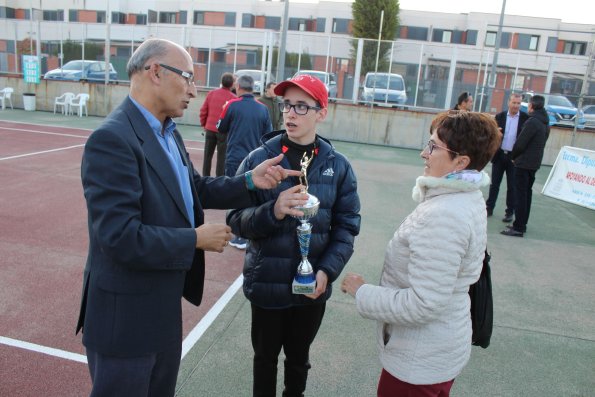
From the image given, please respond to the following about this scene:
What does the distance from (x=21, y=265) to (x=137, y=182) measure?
147 inches

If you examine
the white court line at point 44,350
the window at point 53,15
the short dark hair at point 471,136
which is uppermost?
the window at point 53,15

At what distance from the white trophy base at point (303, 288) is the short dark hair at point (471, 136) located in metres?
0.87

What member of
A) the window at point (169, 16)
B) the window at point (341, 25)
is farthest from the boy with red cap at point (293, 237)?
the window at point (169, 16)

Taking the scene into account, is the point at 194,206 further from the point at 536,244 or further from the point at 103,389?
the point at 536,244

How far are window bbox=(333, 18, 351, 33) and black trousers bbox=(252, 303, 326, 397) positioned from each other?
4673 centimetres

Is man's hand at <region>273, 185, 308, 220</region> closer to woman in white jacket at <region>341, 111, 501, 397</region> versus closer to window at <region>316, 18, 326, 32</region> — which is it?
woman in white jacket at <region>341, 111, 501, 397</region>

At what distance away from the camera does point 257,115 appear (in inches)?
241

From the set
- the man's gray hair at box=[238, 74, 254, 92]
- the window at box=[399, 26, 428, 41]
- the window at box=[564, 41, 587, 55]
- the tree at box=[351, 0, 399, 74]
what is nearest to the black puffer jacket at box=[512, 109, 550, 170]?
the man's gray hair at box=[238, 74, 254, 92]

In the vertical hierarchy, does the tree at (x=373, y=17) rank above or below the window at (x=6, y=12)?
above

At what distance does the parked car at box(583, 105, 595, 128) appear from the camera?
1556cm

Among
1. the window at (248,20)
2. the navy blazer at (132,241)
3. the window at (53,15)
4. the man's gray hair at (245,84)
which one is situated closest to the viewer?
the navy blazer at (132,241)

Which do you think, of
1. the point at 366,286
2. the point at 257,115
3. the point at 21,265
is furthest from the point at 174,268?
the point at 257,115

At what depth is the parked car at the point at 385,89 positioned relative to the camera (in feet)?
55.9

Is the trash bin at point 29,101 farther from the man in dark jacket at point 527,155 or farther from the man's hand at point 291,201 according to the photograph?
the man's hand at point 291,201
